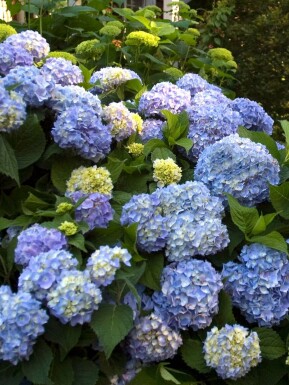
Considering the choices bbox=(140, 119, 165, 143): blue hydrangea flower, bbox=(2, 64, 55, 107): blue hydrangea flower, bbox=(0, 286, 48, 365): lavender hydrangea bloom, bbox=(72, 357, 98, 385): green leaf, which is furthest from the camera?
bbox=(140, 119, 165, 143): blue hydrangea flower

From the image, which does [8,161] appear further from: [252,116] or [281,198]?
[252,116]

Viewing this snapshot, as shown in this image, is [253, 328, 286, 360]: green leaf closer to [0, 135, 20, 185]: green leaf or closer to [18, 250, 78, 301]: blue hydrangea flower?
[18, 250, 78, 301]: blue hydrangea flower

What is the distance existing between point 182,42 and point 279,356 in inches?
98.5

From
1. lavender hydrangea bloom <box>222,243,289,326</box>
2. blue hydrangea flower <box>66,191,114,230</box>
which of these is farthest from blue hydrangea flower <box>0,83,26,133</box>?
lavender hydrangea bloom <box>222,243,289,326</box>

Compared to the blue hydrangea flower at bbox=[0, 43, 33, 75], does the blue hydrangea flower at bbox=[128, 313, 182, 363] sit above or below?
below

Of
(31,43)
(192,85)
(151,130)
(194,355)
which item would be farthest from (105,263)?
(192,85)

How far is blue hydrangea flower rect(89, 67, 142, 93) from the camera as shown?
2.14 meters

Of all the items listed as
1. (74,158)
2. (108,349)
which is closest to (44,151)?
(74,158)

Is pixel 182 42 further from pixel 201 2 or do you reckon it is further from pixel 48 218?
pixel 201 2

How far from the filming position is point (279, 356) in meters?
1.44

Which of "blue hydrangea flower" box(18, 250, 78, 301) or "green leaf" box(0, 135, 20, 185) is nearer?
"blue hydrangea flower" box(18, 250, 78, 301)

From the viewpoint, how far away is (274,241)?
1.46 meters

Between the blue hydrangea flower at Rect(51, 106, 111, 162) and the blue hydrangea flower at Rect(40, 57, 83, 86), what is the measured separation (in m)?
0.27

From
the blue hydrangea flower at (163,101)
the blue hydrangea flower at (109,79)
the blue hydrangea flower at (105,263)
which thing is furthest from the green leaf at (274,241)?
the blue hydrangea flower at (109,79)
